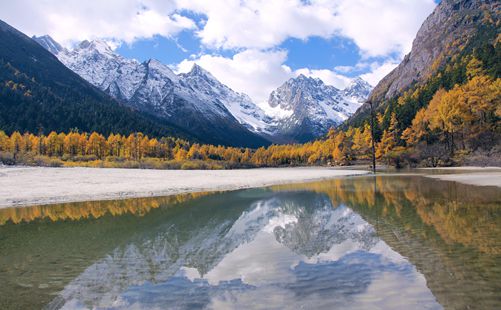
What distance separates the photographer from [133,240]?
14516mm

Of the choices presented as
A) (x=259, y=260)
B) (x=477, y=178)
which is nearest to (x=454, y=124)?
(x=477, y=178)

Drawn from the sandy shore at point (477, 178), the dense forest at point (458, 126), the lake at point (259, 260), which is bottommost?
the sandy shore at point (477, 178)

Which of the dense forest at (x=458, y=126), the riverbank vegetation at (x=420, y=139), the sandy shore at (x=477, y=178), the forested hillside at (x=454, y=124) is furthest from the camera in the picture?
the riverbank vegetation at (x=420, y=139)

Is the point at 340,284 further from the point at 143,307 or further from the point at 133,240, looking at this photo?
the point at 133,240

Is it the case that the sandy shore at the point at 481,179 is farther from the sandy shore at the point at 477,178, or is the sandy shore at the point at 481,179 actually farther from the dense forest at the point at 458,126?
the dense forest at the point at 458,126

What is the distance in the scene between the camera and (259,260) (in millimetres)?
11164

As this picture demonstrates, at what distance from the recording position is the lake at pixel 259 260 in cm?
774

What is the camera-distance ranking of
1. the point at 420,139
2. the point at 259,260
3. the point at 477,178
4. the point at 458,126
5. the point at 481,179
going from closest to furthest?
the point at 259,260 → the point at 481,179 → the point at 477,178 → the point at 458,126 → the point at 420,139

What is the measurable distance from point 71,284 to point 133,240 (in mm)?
5324

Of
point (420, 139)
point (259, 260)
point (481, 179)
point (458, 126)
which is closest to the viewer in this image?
point (259, 260)

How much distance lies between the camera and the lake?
7.74 meters

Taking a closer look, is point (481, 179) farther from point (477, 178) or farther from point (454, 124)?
point (454, 124)

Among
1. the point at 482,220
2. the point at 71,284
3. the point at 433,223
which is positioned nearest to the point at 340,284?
the point at 71,284

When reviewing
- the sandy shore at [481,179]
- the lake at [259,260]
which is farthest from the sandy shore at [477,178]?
the lake at [259,260]
